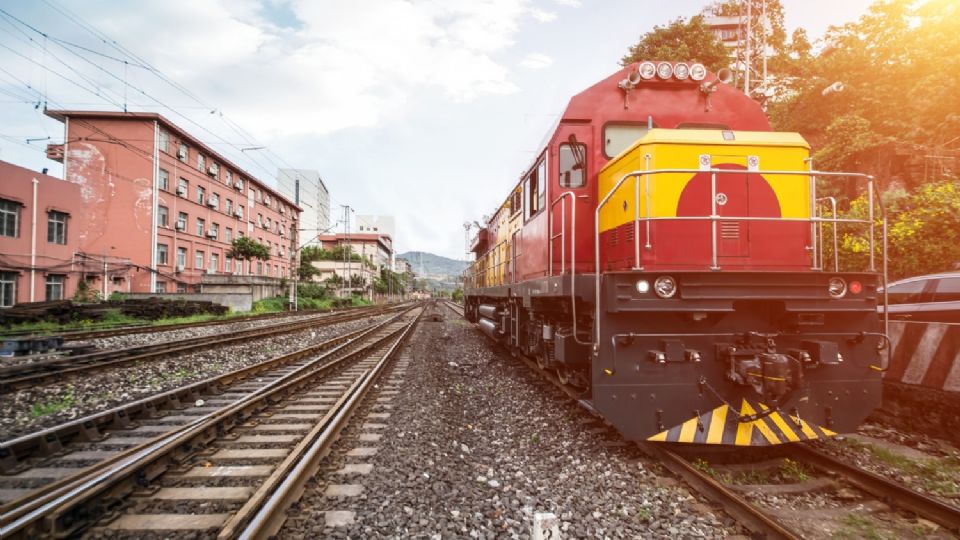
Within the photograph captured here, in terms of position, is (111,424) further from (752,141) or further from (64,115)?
(64,115)

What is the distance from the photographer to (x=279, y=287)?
135 ft

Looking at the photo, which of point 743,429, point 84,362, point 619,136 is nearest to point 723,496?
point 743,429

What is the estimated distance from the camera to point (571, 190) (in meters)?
5.61

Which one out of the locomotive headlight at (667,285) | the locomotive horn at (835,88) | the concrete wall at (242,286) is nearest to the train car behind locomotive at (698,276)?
the locomotive headlight at (667,285)

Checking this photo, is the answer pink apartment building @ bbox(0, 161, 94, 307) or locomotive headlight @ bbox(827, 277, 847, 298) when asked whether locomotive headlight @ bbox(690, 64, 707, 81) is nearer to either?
locomotive headlight @ bbox(827, 277, 847, 298)

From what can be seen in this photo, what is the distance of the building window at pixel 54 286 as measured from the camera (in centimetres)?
2133

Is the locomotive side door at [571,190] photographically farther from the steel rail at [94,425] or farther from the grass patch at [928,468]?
the steel rail at [94,425]

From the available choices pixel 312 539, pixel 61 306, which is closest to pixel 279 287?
pixel 61 306

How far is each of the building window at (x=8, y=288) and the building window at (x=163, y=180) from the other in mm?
11784

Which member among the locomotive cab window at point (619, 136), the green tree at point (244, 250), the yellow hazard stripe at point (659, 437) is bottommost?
the yellow hazard stripe at point (659, 437)

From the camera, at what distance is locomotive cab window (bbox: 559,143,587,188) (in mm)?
5629

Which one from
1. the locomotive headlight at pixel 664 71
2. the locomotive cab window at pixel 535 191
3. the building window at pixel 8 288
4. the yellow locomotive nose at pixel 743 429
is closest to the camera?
the yellow locomotive nose at pixel 743 429

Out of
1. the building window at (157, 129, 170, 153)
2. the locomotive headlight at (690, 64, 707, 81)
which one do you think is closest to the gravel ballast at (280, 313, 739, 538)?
the locomotive headlight at (690, 64, 707, 81)

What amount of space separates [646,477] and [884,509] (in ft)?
5.00
